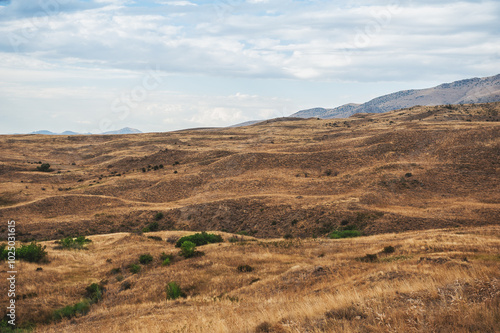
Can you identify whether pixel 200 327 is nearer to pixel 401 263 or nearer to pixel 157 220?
pixel 401 263


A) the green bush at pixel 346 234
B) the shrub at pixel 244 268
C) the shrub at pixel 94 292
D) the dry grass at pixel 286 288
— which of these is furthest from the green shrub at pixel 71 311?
the green bush at pixel 346 234

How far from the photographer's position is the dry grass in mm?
7371

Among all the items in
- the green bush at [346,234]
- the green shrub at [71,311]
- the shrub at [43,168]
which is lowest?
the green bush at [346,234]

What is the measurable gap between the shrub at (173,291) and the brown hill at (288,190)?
20.3m

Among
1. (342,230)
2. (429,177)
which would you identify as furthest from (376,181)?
(342,230)

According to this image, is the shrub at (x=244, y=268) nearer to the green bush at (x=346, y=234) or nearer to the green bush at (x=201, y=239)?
the green bush at (x=201, y=239)

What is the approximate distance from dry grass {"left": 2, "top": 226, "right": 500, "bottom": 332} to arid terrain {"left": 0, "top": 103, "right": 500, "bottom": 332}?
0.21 ft

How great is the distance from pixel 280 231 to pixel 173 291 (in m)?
21.5

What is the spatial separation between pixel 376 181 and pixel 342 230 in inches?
567

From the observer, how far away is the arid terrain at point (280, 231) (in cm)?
871

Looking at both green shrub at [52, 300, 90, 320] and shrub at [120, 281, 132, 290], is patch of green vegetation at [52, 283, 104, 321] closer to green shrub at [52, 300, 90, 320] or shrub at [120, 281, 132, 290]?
green shrub at [52, 300, 90, 320]

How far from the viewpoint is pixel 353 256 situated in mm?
18156

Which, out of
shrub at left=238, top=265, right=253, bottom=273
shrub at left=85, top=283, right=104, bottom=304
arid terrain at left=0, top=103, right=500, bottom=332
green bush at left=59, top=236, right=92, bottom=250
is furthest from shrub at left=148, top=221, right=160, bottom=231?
shrub at left=238, top=265, right=253, bottom=273

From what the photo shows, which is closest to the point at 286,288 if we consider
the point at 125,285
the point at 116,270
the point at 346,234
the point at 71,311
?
the point at 125,285
